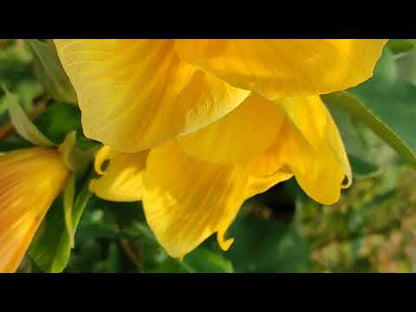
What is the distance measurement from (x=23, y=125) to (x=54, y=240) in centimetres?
5

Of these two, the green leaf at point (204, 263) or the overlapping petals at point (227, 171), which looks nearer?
the overlapping petals at point (227, 171)

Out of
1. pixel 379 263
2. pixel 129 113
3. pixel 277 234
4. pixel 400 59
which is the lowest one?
pixel 379 263

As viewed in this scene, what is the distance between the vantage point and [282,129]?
1.15 feet

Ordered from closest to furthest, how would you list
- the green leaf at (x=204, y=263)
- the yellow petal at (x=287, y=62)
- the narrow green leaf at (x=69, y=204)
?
the yellow petal at (x=287, y=62), the narrow green leaf at (x=69, y=204), the green leaf at (x=204, y=263)

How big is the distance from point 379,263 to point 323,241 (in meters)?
0.11

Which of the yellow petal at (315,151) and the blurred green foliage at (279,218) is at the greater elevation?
the yellow petal at (315,151)

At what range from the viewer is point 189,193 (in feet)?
1.22

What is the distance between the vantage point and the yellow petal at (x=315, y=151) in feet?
1.08

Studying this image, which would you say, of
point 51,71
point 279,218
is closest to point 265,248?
point 279,218

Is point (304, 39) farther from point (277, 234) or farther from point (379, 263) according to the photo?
point (379, 263)

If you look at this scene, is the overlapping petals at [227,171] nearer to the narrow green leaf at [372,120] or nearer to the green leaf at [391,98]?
the narrow green leaf at [372,120]

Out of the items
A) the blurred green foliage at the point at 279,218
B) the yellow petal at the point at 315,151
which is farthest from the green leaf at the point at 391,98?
the yellow petal at the point at 315,151
